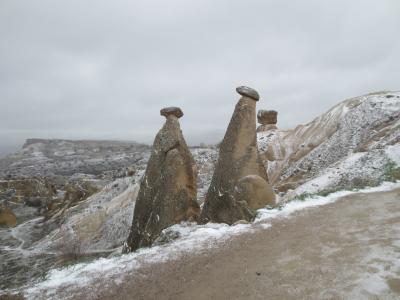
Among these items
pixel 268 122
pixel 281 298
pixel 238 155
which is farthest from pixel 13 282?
pixel 268 122

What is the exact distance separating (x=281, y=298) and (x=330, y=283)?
855 mm

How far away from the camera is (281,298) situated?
500 cm

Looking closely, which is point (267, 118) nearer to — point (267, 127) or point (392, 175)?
point (267, 127)

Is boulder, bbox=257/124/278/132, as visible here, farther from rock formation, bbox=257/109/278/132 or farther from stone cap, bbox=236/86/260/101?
stone cap, bbox=236/86/260/101

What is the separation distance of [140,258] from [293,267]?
3.23 metres

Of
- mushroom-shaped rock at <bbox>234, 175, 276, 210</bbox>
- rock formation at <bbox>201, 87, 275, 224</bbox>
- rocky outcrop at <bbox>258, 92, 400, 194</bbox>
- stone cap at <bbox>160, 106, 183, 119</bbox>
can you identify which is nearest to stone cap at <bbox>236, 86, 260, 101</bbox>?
rock formation at <bbox>201, 87, 275, 224</bbox>

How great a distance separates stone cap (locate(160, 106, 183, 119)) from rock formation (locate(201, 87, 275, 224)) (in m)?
2.69

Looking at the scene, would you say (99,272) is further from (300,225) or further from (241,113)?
(241,113)

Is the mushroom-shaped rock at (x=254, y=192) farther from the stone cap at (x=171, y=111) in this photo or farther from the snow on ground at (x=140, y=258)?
the stone cap at (x=171, y=111)

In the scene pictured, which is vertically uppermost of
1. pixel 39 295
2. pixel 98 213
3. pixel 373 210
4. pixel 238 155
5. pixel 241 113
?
pixel 241 113

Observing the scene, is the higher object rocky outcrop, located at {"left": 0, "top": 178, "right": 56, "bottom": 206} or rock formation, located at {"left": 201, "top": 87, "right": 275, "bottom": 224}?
rock formation, located at {"left": 201, "top": 87, "right": 275, "bottom": 224}

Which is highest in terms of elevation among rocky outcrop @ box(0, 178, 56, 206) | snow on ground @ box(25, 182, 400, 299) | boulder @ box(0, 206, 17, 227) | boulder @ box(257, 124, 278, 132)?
boulder @ box(257, 124, 278, 132)

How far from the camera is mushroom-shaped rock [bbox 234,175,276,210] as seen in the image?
40.2 feet

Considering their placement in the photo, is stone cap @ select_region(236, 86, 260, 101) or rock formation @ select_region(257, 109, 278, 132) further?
rock formation @ select_region(257, 109, 278, 132)
